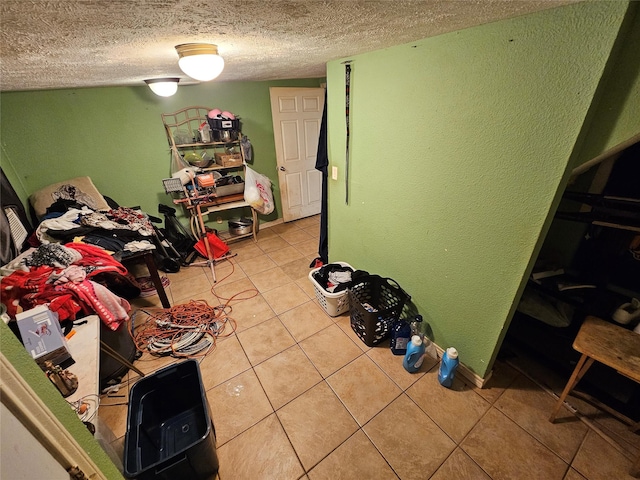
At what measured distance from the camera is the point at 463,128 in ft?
4.58

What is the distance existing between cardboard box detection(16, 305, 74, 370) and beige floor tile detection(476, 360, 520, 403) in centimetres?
240

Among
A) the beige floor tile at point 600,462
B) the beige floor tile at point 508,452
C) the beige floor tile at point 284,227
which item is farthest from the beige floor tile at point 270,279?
the beige floor tile at point 600,462

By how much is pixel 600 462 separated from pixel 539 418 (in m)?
0.27

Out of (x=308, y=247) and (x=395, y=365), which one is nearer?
(x=395, y=365)

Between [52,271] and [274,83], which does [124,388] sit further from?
[274,83]

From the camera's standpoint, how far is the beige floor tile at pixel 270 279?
2863 millimetres

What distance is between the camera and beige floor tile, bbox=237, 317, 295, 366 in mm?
2057

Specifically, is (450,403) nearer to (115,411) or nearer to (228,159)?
(115,411)

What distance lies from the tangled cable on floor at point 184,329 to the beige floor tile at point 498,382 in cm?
195

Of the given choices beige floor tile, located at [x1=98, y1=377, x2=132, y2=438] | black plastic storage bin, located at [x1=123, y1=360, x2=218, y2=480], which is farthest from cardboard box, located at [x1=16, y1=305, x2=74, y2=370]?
beige floor tile, located at [x1=98, y1=377, x2=132, y2=438]

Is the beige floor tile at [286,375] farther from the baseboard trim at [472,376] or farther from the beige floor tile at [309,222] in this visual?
the beige floor tile at [309,222]

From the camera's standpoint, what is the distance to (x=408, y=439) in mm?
1506

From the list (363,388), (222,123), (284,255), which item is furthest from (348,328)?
(222,123)

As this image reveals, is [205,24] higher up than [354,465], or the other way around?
[205,24]
